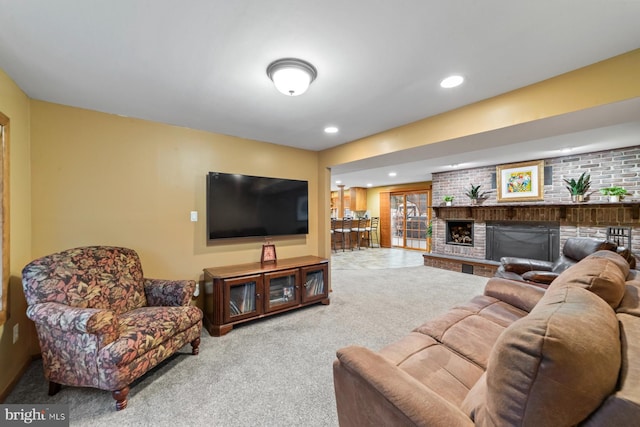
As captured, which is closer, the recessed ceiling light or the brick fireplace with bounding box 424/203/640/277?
the recessed ceiling light

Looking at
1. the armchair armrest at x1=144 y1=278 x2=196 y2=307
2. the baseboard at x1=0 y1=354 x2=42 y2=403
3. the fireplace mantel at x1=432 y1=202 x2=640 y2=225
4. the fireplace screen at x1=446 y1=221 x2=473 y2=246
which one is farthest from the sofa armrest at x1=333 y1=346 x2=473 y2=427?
the fireplace screen at x1=446 y1=221 x2=473 y2=246

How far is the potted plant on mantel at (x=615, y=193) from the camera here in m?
3.83

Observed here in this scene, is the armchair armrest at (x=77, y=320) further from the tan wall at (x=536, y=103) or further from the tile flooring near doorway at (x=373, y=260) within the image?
the tile flooring near doorway at (x=373, y=260)

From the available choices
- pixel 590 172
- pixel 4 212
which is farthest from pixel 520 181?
pixel 4 212

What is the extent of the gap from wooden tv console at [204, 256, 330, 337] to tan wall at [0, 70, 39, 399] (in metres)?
1.37

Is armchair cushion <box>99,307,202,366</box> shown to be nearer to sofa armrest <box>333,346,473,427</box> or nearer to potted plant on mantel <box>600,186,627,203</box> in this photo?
sofa armrest <box>333,346,473,427</box>

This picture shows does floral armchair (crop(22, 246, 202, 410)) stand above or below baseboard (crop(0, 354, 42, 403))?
above

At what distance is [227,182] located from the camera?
121 inches

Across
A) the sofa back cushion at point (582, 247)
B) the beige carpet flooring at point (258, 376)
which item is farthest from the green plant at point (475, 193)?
the beige carpet flooring at point (258, 376)

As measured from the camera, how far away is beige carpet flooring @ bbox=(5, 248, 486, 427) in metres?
1.60

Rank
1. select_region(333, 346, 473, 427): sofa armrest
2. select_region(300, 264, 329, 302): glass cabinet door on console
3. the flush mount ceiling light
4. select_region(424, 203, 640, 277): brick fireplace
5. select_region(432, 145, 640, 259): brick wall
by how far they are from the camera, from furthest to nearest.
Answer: select_region(424, 203, 640, 277): brick fireplace → select_region(432, 145, 640, 259): brick wall → select_region(300, 264, 329, 302): glass cabinet door on console → the flush mount ceiling light → select_region(333, 346, 473, 427): sofa armrest

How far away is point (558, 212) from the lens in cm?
460

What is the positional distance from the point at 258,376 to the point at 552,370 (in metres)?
1.91

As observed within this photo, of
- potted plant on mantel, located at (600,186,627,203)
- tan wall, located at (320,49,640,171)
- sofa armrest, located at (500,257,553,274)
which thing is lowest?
sofa armrest, located at (500,257,553,274)
